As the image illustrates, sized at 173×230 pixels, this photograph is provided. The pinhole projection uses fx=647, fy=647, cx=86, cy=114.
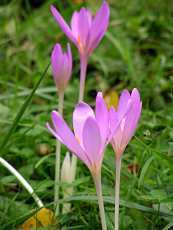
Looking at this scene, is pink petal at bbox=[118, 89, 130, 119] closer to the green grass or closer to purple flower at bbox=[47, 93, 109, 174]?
purple flower at bbox=[47, 93, 109, 174]

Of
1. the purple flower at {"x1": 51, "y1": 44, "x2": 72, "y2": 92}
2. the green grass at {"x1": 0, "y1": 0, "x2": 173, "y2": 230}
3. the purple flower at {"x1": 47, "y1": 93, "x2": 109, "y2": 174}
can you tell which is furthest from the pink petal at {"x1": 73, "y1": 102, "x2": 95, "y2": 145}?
the purple flower at {"x1": 51, "y1": 44, "x2": 72, "y2": 92}

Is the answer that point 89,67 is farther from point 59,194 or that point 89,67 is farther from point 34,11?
point 59,194

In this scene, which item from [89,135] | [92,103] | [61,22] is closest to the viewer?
[89,135]

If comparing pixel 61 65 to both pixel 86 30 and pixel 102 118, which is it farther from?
pixel 102 118

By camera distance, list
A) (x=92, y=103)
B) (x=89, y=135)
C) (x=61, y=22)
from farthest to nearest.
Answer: (x=92, y=103) < (x=61, y=22) < (x=89, y=135)

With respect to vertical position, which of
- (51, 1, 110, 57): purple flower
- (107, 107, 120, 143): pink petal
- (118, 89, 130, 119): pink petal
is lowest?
(107, 107, 120, 143): pink petal

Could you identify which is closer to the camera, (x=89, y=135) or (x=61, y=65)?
(x=89, y=135)

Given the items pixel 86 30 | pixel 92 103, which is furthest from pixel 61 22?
pixel 92 103

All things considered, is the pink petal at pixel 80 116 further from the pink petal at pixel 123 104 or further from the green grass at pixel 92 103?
the green grass at pixel 92 103
